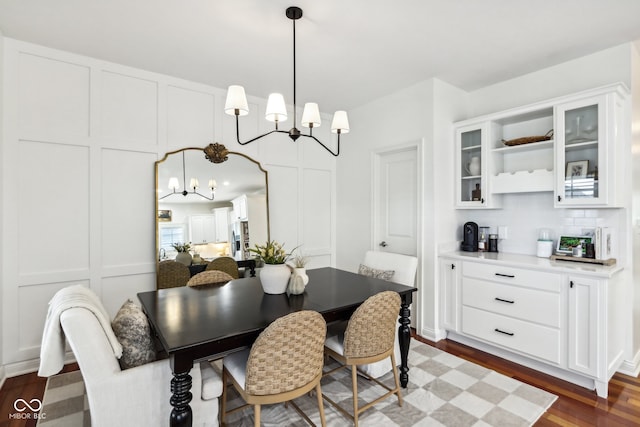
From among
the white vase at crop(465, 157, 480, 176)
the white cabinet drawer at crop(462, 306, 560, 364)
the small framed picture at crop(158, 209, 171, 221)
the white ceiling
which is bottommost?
the white cabinet drawer at crop(462, 306, 560, 364)

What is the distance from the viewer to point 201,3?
2.17 metres

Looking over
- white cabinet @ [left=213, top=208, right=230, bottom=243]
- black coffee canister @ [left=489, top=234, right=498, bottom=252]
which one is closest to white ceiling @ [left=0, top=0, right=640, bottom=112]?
white cabinet @ [left=213, top=208, right=230, bottom=243]

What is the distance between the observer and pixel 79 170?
2.91 meters

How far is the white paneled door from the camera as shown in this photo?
12.2 ft

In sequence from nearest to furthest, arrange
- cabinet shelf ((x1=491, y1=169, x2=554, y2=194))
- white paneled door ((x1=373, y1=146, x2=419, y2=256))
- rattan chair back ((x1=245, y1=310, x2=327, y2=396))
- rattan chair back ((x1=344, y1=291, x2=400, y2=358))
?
rattan chair back ((x1=245, y1=310, x2=327, y2=396)) → rattan chair back ((x1=344, y1=291, x2=400, y2=358)) → cabinet shelf ((x1=491, y1=169, x2=554, y2=194)) → white paneled door ((x1=373, y1=146, x2=419, y2=256))

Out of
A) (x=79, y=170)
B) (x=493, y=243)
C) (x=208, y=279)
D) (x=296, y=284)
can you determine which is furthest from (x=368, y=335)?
(x=79, y=170)

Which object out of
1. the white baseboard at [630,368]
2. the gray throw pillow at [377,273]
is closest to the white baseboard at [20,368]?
the gray throw pillow at [377,273]

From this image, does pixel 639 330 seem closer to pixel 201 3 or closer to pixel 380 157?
pixel 380 157

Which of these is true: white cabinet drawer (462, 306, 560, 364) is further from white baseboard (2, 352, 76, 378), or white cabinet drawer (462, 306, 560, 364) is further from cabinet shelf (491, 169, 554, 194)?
white baseboard (2, 352, 76, 378)

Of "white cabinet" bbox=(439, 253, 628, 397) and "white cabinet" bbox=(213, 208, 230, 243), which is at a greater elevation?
"white cabinet" bbox=(213, 208, 230, 243)

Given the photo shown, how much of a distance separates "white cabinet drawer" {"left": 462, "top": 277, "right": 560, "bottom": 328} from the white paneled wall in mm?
3100

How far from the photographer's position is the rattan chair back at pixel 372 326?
6.24ft

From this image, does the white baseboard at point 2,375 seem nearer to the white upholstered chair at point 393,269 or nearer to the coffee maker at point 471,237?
the white upholstered chair at point 393,269

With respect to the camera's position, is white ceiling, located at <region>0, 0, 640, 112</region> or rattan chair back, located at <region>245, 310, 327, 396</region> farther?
white ceiling, located at <region>0, 0, 640, 112</region>
